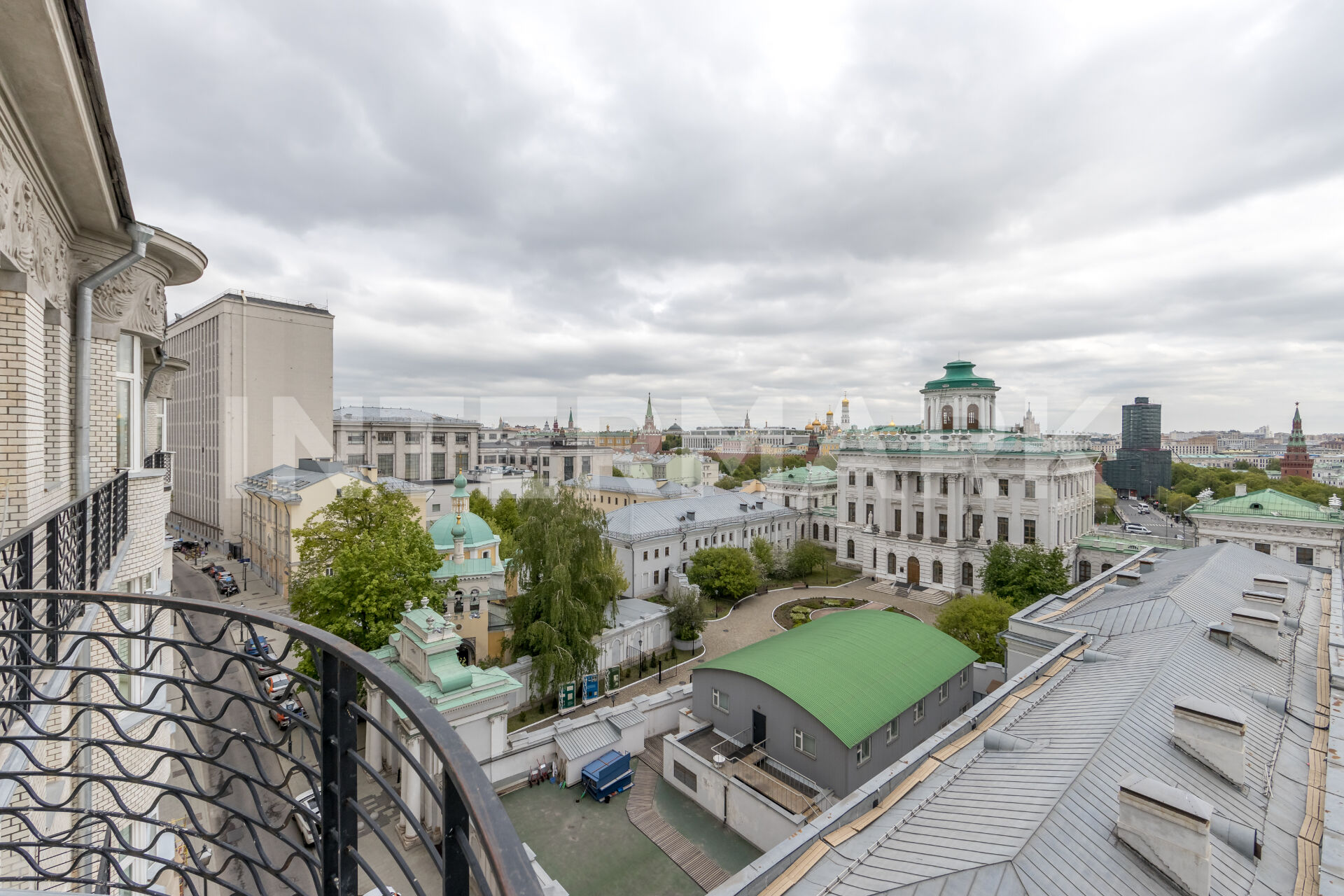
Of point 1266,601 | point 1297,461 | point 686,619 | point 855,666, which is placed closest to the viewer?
point 1266,601

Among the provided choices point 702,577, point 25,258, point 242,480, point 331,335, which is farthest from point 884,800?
point 331,335

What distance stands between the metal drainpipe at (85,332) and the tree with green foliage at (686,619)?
19.9 metres

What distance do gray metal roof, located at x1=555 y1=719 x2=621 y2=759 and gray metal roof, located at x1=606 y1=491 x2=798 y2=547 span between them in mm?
14148

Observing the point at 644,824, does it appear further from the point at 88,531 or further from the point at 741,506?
the point at 741,506

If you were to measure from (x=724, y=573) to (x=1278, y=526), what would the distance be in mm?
26833

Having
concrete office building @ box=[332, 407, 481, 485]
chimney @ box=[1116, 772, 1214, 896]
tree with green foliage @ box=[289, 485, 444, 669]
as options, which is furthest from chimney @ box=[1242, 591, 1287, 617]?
concrete office building @ box=[332, 407, 481, 485]

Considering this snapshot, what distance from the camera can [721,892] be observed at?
6.51m

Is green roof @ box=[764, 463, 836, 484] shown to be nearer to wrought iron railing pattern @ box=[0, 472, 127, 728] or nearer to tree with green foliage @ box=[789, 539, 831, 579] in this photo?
tree with green foliage @ box=[789, 539, 831, 579]

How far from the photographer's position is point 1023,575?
2636 centimetres

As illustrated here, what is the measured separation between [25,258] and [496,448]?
8053 centimetres

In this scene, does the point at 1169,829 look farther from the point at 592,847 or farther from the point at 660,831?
the point at 592,847

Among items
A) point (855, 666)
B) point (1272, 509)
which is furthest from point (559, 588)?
point (1272, 509)

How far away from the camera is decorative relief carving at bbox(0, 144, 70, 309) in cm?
404

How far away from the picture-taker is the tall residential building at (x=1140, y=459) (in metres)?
71.9
